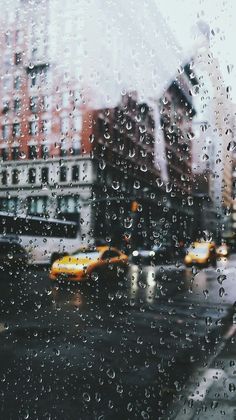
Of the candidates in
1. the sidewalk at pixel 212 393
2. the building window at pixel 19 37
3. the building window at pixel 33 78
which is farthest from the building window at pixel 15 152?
the sidewalk at pixel 212 393

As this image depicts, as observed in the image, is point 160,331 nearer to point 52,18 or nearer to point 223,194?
point 223,194

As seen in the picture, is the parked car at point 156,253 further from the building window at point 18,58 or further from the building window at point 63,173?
the building window at point 18,58

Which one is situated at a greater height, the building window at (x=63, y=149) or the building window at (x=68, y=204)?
the building window at (x=63, y=149)

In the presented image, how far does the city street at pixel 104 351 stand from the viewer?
103 inches

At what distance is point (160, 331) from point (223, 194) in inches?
110

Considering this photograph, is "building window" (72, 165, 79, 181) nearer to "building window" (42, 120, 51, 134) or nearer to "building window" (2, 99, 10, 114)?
"building window" (42, 120, 51, 134)

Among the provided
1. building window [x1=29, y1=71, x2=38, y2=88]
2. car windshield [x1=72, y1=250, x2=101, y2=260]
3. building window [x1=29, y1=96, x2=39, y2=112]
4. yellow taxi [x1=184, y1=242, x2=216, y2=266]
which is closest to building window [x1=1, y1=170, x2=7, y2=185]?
building window [x1=29, y1=96, x2=39, y2=112]

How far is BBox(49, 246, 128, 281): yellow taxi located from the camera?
3.43m

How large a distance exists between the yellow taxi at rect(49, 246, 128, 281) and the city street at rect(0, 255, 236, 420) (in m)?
0.15

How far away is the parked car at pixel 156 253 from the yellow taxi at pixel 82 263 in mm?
228

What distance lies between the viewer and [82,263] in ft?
11.3

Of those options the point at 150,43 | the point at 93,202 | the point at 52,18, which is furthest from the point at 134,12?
the point at 93,202

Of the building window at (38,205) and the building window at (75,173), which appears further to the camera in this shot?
the building window at (38,205)

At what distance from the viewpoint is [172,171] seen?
109 inches
